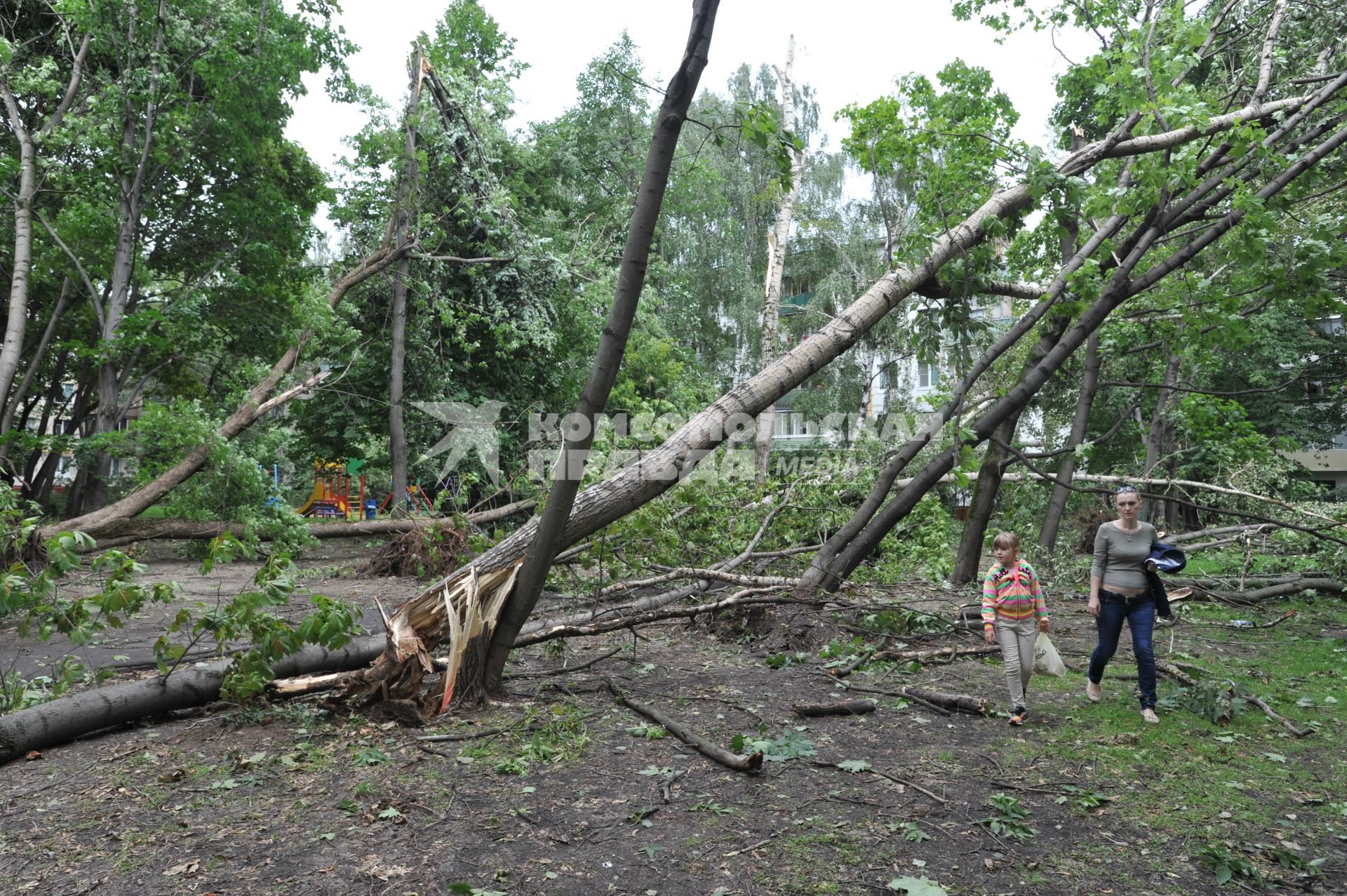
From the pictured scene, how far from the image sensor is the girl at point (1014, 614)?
497cm

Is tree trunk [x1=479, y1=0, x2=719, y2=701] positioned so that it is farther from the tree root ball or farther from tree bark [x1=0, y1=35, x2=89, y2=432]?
tree bark [x1=0, y1=35, x2=89, y2=432]

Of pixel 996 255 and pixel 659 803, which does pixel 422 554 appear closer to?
pixel 996 255

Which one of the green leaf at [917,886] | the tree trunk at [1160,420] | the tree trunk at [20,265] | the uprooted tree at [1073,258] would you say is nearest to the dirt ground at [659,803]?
the green leaf at [917,886]

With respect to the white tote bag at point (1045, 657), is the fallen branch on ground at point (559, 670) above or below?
below

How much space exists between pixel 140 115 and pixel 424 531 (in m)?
9.04

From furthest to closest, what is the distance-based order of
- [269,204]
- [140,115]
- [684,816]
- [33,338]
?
[33,338] < [269,204] < [140,115] < [684,816]

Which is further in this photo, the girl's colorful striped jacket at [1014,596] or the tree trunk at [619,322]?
the girl's colorful striped jacket at [1014,596]

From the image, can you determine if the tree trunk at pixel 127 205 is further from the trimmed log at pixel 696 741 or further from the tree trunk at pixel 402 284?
the trimmed log at pixel 696 741

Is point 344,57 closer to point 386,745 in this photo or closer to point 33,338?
point 33,338

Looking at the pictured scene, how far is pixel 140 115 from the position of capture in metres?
13.9

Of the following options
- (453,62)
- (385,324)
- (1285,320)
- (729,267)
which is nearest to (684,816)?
(385,324)
